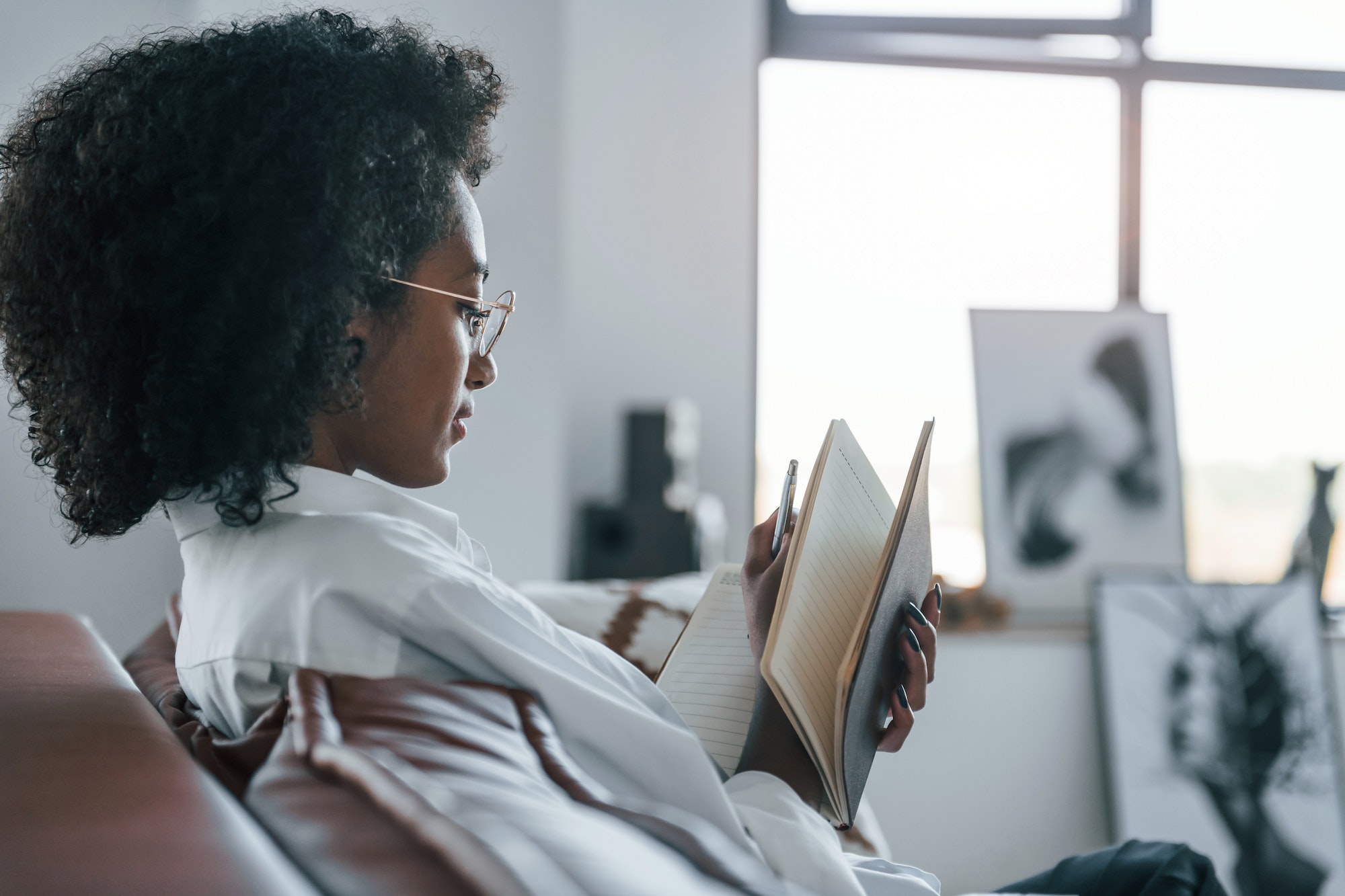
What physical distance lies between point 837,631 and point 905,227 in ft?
9.74

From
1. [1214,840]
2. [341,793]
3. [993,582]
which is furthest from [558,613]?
[1214,840]

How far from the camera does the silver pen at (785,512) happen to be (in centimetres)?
100

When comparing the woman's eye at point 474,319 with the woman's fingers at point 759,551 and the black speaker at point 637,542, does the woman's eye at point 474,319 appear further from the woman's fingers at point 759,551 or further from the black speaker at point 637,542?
the black speaker at point 637,542

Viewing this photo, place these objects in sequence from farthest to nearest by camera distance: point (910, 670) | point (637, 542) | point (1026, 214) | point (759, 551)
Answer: point (1026, 214)
point (637, 542)
point (759, 551)
point (910, 670)

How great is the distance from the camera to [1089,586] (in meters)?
3.10

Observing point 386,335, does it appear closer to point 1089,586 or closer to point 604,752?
point 604,752

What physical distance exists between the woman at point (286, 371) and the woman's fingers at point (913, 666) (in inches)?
5.8

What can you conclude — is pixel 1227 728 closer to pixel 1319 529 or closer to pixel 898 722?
pixel 1319 529

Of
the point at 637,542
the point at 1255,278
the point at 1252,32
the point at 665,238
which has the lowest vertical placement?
the point at 637,542

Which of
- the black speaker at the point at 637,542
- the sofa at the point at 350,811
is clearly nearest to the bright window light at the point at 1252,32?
the black speaker at the point at 637,542

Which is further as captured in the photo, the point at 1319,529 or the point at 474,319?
the point at 1319,529

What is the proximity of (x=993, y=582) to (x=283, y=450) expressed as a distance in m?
2.79

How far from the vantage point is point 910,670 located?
929 mm

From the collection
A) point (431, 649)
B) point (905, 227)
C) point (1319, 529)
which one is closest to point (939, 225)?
point (905, 227)
